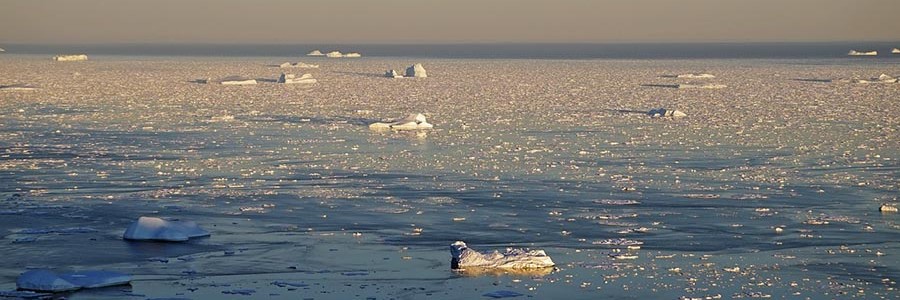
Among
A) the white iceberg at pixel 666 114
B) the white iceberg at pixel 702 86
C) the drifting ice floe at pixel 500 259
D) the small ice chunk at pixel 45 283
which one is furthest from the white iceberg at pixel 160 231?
the white iceberg at pixel 702 86

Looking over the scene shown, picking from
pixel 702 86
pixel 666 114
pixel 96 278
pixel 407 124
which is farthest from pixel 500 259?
pixel 702 86

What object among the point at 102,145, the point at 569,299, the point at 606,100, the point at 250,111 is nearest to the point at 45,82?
the point at 250,111

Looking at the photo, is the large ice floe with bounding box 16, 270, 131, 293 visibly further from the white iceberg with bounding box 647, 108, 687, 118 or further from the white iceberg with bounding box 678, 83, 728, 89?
the white iceberg with bounding box 678, 83, 728, 89

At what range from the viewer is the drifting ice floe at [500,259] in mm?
10574

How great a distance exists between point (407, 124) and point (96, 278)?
44.4ft

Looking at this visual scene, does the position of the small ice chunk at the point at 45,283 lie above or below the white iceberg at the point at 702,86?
above

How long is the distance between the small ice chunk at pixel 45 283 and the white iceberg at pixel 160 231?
2.09 meters

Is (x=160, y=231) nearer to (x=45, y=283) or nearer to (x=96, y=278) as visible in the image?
(x=96, y=278)

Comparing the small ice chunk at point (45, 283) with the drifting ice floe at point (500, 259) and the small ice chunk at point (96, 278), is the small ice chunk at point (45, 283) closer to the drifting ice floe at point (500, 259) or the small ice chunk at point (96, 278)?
the small ice chunk at point (96, 278)

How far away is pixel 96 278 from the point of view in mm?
9914

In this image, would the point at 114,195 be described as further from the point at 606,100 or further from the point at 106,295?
the point at 606,100

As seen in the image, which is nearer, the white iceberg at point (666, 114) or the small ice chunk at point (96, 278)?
the small ice chunk at point (96, 278)

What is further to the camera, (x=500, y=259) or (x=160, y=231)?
(x=160, y=231)

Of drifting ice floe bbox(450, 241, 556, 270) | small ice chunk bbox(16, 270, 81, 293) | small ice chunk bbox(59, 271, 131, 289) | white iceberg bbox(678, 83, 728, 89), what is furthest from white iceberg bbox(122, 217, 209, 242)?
white iceberg bbox(678, 83, 728, 89)
